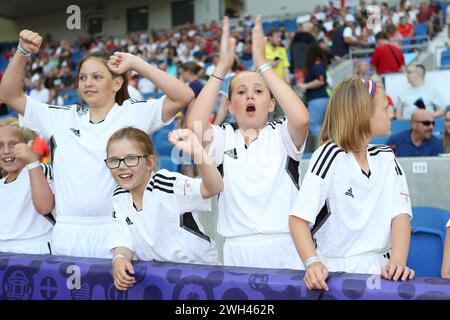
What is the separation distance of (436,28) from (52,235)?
13155 mm

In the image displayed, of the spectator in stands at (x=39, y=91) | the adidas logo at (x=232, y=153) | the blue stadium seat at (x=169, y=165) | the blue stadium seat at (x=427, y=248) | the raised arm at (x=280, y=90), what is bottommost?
the blue stadium seat at (x=427, y=248)

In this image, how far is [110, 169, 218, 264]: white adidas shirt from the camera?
250cm

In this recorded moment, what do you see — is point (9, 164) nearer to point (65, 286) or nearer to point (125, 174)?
point (125, 174)

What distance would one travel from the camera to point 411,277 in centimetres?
184

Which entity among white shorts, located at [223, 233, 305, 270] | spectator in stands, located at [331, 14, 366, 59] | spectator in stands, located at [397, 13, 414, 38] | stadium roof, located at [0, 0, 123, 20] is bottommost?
white shorts, located at [223, 233, 305, 270]

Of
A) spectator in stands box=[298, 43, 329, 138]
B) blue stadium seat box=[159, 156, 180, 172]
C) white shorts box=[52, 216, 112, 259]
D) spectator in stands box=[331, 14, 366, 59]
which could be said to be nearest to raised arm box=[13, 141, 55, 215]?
white shorts box=[52, 216, 112, 259]

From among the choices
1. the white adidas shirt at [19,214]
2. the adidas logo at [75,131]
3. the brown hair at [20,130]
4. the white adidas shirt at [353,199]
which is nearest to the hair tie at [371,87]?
the white adidas shirt at [353,199]

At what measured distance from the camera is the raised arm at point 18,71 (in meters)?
2.93

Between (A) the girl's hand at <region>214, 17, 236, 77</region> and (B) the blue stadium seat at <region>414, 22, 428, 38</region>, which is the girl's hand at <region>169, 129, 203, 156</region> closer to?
(A) the girl's hand at <region>214, 17, 236, 77</region>

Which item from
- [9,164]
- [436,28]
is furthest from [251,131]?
[436,28]

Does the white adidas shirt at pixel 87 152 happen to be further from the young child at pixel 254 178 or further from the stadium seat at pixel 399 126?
the stadium seat at pixel 399 126

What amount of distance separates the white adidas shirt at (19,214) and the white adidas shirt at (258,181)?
111 cm

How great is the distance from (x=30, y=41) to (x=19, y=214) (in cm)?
95

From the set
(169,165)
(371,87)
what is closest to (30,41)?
(371,87)
